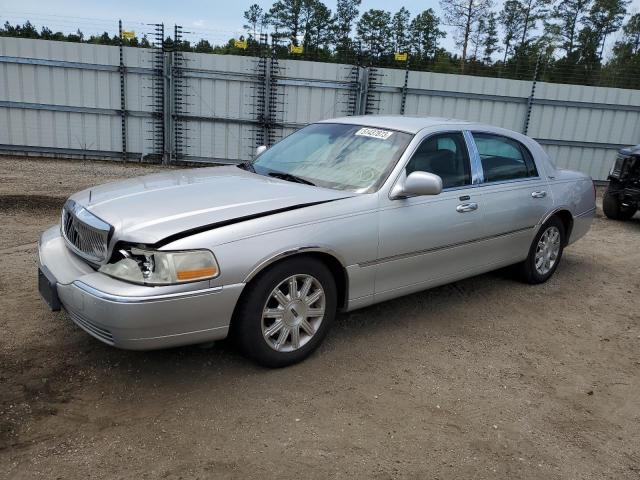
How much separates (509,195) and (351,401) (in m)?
2.57

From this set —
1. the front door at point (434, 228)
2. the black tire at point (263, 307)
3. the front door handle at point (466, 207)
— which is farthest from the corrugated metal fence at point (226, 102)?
the black tire at point (263, 307)

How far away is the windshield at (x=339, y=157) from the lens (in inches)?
155

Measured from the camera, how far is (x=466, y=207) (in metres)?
4.34

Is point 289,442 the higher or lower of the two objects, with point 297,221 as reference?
lower

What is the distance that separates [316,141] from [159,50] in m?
9.23

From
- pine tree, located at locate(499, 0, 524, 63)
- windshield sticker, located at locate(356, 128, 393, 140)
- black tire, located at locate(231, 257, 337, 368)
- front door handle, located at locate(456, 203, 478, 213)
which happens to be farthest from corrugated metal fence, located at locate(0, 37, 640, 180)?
pine tree, located at locate(499, 0, 524, 63)

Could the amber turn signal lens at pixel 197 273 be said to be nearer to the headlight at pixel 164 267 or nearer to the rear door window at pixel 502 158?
the headlight at pixel 164 267

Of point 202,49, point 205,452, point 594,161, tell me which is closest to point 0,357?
point 205,452

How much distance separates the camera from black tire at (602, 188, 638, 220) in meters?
9.09

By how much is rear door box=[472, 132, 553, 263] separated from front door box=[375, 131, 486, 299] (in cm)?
19

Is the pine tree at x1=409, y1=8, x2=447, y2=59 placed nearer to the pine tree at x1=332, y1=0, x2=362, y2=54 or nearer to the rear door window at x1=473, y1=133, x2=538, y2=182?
the pine tree at x1=332, y1=0, x2=362, y2=54

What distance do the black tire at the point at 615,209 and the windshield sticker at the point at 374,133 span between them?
6.37m

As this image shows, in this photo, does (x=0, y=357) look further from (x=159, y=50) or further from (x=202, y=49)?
(x=202, y=49)

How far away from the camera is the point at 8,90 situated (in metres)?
11.9
